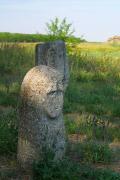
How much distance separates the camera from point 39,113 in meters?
6.87

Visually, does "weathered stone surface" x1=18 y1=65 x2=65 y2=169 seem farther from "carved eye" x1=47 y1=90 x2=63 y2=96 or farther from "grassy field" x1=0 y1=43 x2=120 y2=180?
"grassy field" x1=0 y1=43 x2=120 y2=180

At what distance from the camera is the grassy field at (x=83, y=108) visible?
25.1 ft

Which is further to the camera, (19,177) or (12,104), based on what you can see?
(12,104)

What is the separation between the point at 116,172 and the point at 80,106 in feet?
17.3

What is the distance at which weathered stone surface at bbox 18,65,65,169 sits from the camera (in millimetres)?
6828

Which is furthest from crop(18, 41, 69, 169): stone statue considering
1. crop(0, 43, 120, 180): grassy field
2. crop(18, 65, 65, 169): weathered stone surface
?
crop(0, 43, 120, 180): grassy field

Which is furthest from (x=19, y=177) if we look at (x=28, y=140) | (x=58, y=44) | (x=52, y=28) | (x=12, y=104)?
(x=52, y=28)

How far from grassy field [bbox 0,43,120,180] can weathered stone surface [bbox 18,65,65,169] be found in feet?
1.21

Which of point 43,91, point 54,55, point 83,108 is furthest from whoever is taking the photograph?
point 83,108

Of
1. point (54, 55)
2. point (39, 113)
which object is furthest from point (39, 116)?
point (54, 55)

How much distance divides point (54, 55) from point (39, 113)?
3.91 metres

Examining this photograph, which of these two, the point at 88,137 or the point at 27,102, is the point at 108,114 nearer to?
the point at 88,137

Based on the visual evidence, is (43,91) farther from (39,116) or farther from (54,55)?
(54,55)

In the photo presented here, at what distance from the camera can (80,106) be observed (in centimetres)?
1238
